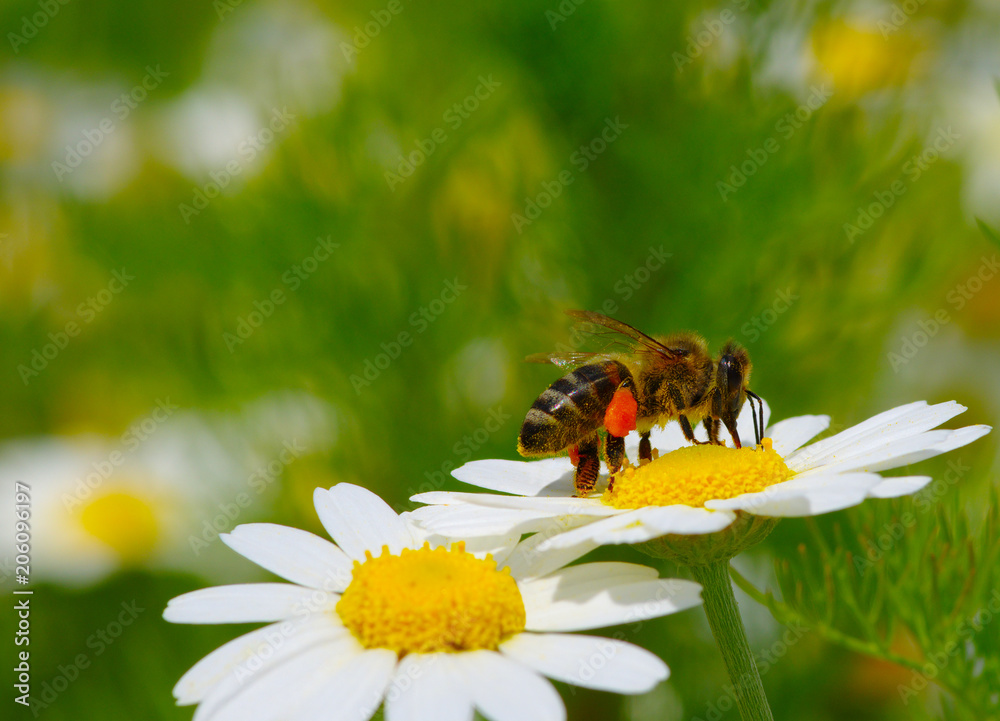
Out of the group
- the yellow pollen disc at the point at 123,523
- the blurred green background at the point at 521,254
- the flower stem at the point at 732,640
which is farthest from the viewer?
the yellow pollen disc at the point at 123,523

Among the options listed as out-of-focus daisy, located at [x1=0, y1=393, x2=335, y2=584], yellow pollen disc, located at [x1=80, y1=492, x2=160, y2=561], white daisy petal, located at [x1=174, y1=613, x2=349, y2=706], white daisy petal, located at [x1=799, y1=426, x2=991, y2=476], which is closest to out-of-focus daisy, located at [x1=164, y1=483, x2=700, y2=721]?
white daisy petal, located at [x1=174, y1=613, x2=349, y2=706]

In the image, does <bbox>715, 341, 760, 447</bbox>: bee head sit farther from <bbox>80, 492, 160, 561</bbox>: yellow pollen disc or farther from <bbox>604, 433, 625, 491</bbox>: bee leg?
<bbox>80, 492, 160, 561</bbox>: yellow pollen disc

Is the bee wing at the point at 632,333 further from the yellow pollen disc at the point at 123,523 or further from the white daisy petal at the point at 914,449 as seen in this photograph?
the yellow pollen disc at the point at 123,523

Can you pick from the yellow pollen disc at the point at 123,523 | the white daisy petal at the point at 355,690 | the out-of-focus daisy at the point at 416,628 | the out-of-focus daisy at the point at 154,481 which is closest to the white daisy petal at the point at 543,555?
the out-of-focus daisy at the point at 416,628

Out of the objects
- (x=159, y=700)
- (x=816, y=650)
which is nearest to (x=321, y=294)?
(x=159, y=700)

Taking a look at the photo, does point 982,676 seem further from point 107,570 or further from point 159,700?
point 107,570

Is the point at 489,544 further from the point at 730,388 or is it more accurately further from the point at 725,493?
the point at 730,388
